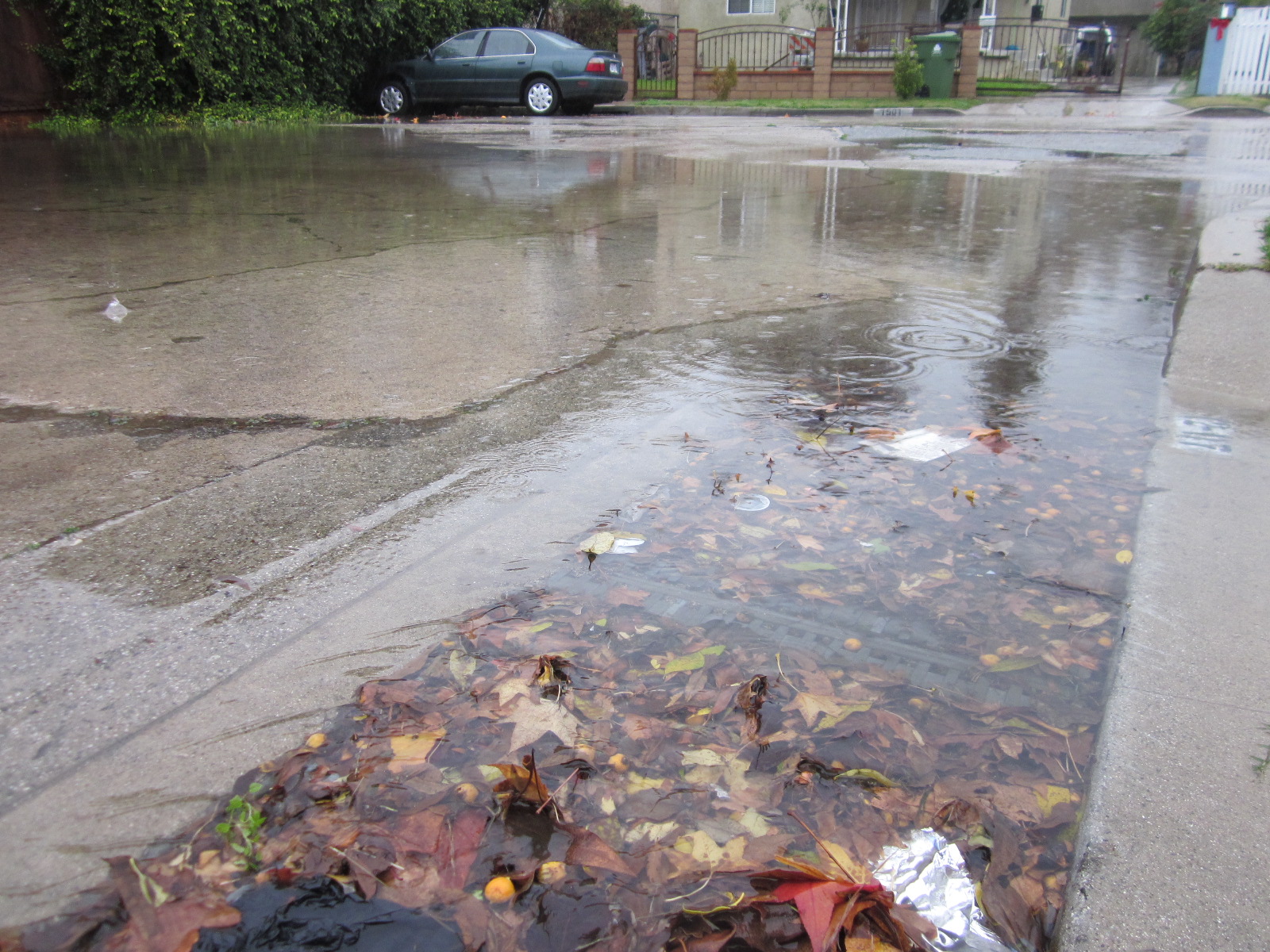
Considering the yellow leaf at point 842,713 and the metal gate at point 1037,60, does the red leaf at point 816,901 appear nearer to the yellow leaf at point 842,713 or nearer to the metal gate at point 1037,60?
the yellow leaf at point 842,713

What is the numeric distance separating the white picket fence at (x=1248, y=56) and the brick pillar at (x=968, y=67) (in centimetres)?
617

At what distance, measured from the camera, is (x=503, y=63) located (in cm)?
1883

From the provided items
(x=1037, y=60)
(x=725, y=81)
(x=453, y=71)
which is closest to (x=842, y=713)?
(x=453, y=71)

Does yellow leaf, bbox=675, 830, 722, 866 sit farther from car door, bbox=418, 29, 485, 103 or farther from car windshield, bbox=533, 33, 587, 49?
car door, bbox=418, 29, 485, 103

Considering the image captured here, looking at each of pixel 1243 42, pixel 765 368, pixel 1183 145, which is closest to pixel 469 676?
pixel 765 368

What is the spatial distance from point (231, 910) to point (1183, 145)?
16.1 metres

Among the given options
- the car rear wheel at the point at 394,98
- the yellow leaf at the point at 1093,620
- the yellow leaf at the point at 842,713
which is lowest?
the yellow leaf at the point at 842,713

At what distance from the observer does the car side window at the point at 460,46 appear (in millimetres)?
18859

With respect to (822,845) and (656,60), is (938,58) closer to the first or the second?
(656,60)

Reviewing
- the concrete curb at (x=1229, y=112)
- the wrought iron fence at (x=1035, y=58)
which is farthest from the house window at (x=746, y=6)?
the concrete curb at (x=1229, y=112)

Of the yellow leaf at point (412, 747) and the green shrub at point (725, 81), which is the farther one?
the green shrub at point (725, 81)

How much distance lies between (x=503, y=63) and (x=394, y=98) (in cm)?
266

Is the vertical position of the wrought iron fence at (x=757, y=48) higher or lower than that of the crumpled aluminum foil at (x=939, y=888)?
higher

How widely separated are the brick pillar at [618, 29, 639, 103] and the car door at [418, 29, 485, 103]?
22.0 feet
